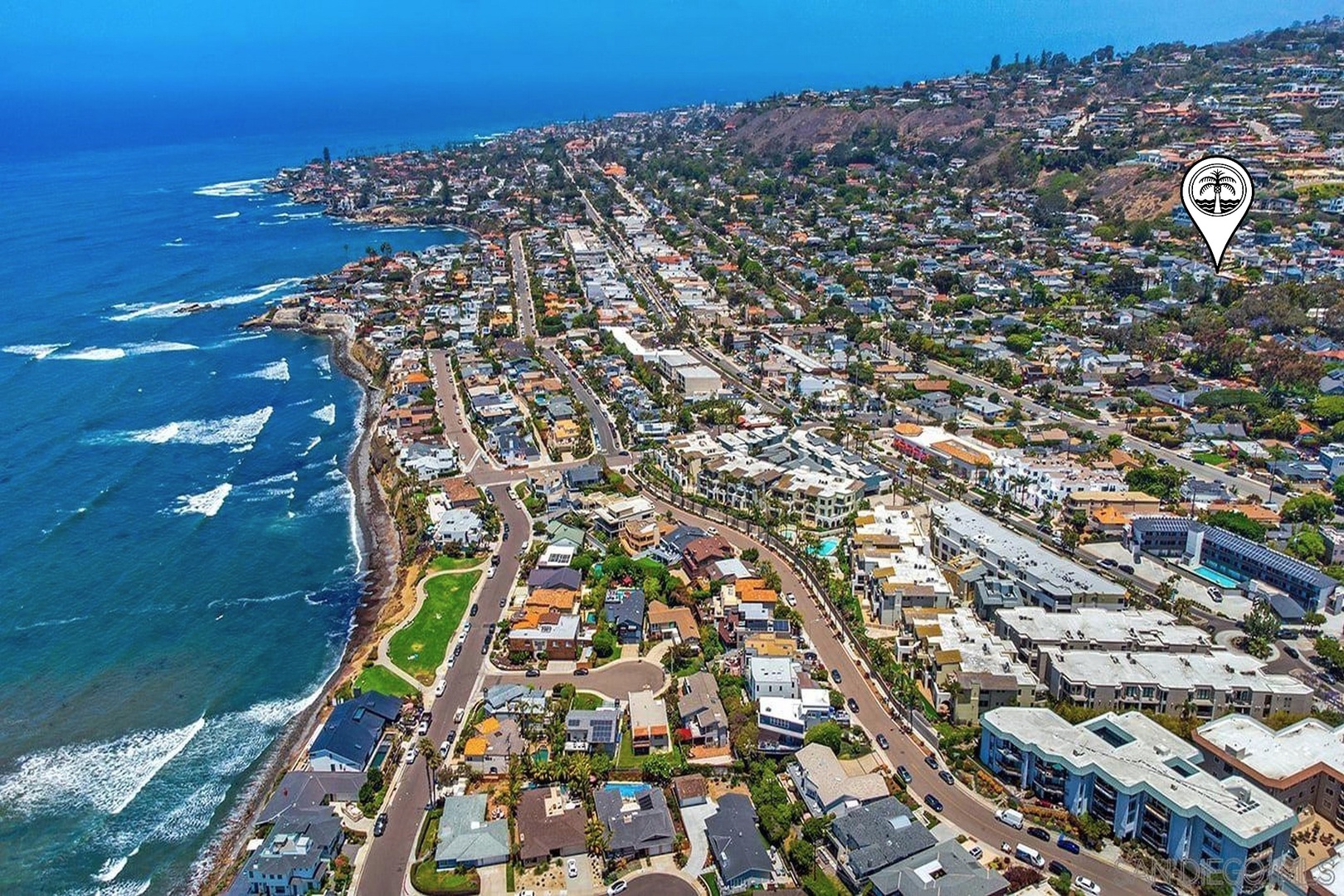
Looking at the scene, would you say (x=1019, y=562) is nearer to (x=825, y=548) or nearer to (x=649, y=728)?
(x=825, y=548)

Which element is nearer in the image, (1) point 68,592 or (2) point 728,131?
(1) point 68,592

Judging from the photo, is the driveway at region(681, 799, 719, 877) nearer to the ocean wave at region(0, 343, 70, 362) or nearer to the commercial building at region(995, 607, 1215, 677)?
the commercial building at region(995, 607, 1215, 677)

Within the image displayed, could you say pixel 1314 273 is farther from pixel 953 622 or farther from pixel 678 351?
pixel 953 622

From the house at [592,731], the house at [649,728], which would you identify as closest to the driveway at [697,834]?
the house at [649,728]

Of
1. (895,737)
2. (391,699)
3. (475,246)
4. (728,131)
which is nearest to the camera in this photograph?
(895,737)

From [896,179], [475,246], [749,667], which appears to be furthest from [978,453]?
[896,179]

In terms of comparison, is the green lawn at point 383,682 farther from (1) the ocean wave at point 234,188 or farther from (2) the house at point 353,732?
(1) the ocean wave at point 234,188
